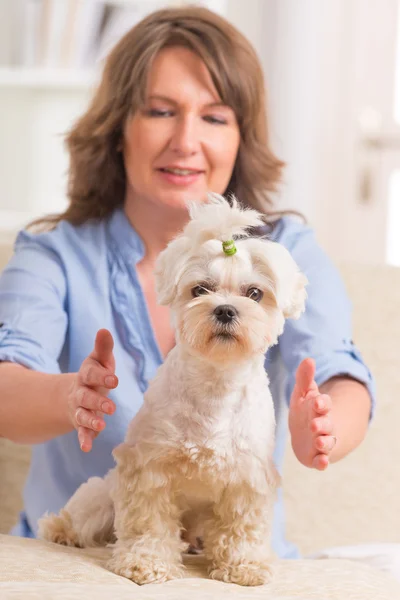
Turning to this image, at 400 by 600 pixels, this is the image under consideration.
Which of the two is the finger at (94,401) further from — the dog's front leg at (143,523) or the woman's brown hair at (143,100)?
the woman's brown hair at (143,100)

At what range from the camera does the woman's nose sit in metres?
1.51

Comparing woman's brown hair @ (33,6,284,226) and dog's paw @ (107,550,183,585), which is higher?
woman's brown hair @ (33,6,284,226)

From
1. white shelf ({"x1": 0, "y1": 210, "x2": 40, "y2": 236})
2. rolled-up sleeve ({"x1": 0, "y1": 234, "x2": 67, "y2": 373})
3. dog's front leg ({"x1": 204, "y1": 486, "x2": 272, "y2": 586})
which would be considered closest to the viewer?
dog's front leg ({"x1": 204, "y1": 486, "x2": 272, "y2": 586})

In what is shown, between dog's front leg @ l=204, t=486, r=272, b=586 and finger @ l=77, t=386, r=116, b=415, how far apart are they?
0.20 meters

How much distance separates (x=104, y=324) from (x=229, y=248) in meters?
0.57

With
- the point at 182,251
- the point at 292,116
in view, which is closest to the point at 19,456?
the point at 182,251

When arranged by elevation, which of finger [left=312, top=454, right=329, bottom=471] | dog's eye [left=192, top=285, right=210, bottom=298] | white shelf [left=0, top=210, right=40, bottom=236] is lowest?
finger [left=312, top=454, right=329, bottom=471]

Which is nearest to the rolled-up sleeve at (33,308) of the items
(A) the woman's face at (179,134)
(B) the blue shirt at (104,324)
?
(B) the blue shirt at (104,324)

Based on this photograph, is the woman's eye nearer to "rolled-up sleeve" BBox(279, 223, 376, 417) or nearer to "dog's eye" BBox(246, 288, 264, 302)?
"rolled-up sleeve" BBox(279, 223, 376, 417)

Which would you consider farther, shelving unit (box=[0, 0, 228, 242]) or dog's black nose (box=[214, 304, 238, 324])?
shelving unit (box=[0, 0, 228, 242])

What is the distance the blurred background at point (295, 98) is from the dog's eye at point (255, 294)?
1.83 m

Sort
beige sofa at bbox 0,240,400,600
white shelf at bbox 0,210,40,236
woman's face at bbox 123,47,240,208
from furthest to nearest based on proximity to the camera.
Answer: white shelf at bbox 0,210,40,236 < beige sofa at bbox 0,240,400,600 < woman's face at bbox 123,47,240,208

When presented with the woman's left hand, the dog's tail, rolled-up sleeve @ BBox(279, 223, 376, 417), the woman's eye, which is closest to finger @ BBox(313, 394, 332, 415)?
the woman's left hand

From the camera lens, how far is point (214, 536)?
117cm
